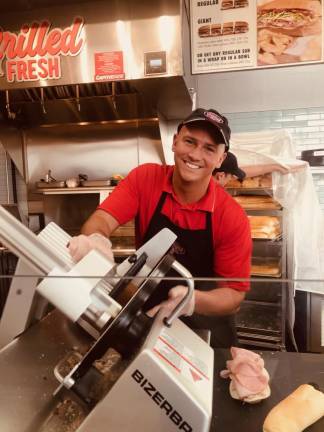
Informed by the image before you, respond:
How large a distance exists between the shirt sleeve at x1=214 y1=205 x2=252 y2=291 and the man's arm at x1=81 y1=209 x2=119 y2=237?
35 centimetres

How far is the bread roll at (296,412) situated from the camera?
0.52 m

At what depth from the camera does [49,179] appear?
2346mm

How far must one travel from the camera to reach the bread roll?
1.71 feet

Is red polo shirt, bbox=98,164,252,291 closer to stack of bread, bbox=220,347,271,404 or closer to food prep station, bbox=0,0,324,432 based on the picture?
food prep station, bbox=0,0,324,432

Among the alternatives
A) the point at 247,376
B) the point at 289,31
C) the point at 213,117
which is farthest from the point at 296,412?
the point at 289,31

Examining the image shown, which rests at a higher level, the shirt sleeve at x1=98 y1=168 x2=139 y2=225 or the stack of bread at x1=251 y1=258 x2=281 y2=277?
the shirt sleeve at x1=98 y1=168 x2=139 y2=225

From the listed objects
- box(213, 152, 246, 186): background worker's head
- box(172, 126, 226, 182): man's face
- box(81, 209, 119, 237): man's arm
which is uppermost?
box(172, 126, 226, 182): man's face

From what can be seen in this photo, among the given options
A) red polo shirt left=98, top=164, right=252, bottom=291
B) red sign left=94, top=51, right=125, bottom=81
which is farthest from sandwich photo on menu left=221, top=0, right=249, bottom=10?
red polo shirt left=98, top=164, right=252, bottom=291

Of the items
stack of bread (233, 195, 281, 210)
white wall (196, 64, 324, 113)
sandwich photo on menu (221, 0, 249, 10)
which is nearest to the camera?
stack of bread (233, 195, 281, 210)

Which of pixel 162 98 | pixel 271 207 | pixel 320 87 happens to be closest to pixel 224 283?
pixel 271 207

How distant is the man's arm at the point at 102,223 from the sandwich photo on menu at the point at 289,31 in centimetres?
156

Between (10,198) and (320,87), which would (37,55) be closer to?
(10,198)

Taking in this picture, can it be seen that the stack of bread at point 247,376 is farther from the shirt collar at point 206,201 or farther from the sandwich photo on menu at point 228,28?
the sandwich photo on menu at point 228,28

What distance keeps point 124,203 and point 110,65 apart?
1.00m
